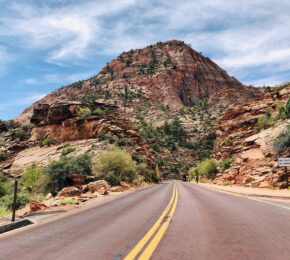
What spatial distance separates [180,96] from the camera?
13450cm

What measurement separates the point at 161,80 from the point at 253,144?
335 ft

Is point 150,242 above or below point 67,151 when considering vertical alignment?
below

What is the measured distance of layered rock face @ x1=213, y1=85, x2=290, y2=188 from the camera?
21.6 meters

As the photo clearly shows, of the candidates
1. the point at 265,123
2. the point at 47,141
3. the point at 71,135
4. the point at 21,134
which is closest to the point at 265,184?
the point at 265,123

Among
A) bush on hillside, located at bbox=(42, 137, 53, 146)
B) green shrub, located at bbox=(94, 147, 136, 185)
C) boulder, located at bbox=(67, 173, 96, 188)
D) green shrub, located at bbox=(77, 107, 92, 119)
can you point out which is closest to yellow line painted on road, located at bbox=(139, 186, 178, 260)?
boulder, located at bbox=(67, 173, 96, 188)

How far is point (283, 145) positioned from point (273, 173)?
11.0 ft

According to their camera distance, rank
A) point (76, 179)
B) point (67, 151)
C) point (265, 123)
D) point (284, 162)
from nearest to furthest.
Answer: point (284, 162)
point (76, 179)
point (265, 123)
point (67, 151)

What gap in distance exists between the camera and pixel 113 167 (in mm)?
29609

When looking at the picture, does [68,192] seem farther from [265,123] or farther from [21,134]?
[21,134]

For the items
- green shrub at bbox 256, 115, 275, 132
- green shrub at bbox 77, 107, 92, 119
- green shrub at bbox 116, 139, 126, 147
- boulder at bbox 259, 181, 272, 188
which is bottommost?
boulder at bbox 259, 181, 272, 188

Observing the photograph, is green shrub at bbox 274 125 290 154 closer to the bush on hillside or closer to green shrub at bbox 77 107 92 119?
green shrub at bbox 77 107 92 119

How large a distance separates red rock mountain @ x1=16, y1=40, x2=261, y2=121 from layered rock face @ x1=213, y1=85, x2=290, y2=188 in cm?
5638

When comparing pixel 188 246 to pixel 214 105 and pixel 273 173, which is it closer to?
pixel 273 173

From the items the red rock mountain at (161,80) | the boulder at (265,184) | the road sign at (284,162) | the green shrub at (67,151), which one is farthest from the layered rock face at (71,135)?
the red rock mountain at (161,80)
